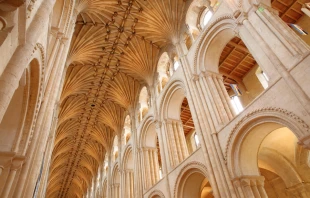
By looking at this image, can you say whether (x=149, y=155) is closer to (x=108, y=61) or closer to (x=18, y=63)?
(x=108, y=61)

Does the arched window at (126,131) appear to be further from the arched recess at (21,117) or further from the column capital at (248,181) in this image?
the arched recess at (21,117)

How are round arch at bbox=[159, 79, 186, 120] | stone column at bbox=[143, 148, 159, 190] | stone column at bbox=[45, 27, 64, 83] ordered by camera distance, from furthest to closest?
stone column at bbox=[143, 148, 159, 190] < round arch at bbox=[159, 79, 186, 120] < stone column at bbox=[45, 27, 64, 83]

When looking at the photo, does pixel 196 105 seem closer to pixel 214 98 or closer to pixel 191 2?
pixel 214 98

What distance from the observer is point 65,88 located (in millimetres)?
18047

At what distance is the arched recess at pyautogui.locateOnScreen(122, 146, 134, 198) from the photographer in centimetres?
1636

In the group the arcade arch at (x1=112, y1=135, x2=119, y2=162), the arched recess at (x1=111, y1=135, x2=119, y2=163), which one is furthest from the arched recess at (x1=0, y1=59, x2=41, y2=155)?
the arcade arch at (x1=112, y1=135, x2=119, y2=162)

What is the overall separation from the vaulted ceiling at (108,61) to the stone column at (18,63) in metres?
9.26

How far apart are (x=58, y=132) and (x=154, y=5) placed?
16467 mm

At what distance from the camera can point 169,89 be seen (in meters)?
13.0

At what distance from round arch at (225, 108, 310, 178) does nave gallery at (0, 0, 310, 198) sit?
0.03 meters

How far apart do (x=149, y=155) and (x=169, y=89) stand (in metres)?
4.73

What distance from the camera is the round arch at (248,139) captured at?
691cm

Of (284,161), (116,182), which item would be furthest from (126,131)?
(284,161)

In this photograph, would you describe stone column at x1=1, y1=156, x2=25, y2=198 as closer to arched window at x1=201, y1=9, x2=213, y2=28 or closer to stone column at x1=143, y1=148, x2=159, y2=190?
stone column at x1=143, y1=148, x2=159, y2=190
